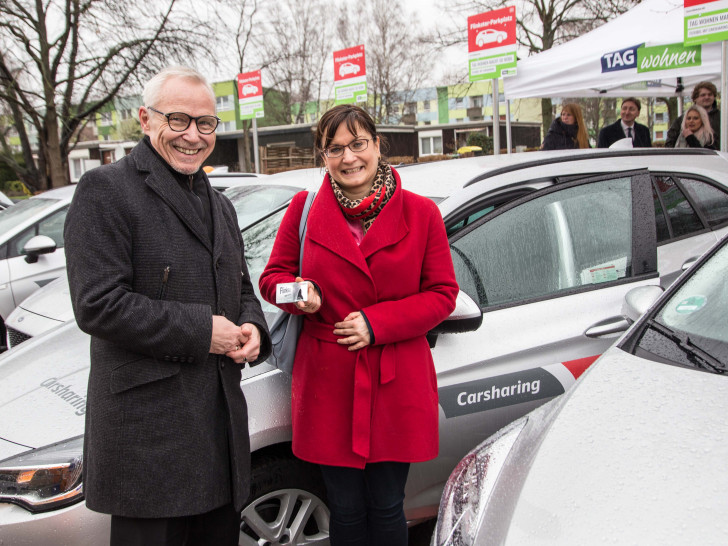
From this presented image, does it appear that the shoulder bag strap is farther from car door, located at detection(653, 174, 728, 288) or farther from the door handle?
car door, located at detection(653, 174, 728, 288)

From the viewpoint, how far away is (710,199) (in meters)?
3.31

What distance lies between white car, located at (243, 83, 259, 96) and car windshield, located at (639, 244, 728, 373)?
9.59 meters

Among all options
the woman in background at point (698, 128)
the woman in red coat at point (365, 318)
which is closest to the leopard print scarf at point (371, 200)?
the woman in red coat at point (365, 318)

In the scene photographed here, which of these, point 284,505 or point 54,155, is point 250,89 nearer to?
point 54,155

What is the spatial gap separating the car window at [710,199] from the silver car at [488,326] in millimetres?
53

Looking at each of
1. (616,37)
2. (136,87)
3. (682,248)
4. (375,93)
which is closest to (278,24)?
(375,93)

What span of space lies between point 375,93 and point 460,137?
11900 mm

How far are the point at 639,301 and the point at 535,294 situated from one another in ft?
1.45

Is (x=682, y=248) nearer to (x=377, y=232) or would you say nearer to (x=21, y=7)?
(x=377, y=232)

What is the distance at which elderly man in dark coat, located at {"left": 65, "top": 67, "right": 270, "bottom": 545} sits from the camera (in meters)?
1.57

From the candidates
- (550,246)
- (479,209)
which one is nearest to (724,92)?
(550,246)

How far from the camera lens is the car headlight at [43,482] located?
6.32ft

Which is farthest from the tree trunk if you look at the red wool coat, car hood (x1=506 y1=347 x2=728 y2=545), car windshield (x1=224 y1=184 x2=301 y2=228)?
car hood (x1=506 y1=347 x2=728 y2=545)

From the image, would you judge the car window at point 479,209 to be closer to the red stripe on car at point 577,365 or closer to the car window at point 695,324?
the red stripe on car at point 577,365
